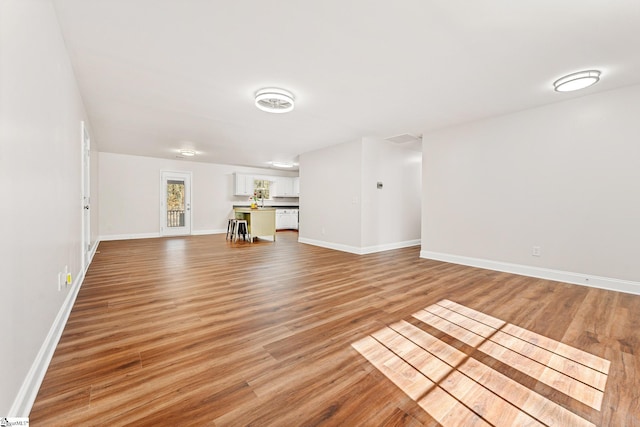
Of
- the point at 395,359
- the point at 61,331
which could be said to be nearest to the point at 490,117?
the point at 395,359

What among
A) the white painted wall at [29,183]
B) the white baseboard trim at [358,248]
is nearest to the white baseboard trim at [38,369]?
the white painted wall at [29,183]

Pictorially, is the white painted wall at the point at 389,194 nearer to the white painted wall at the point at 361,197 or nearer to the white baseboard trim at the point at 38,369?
the white painted wall at the point at 361,197

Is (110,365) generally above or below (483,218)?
below

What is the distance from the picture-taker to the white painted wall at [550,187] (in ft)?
10.5

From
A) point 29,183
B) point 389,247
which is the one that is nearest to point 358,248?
point 389,247

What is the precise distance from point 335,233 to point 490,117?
12.0 ft

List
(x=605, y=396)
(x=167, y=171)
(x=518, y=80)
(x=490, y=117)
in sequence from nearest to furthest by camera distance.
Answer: (x=605, y=396) < (x=518, y=80) < (x=490, y=117) < (x=167, y=171)

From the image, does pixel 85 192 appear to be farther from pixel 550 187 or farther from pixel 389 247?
pixel 550 187

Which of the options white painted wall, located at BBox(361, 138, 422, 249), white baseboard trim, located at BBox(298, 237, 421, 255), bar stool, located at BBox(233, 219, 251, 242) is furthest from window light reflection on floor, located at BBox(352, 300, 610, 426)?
bar stool, located at BBox(233, 219, 251, 242)

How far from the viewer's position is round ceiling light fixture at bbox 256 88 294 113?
10.6ft

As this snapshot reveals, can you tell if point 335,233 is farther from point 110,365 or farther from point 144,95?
point 110,365

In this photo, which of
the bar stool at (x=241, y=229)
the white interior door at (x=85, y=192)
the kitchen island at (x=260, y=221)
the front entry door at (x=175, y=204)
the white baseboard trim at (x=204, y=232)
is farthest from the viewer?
the white baseboard trim at (x=204, y=232)

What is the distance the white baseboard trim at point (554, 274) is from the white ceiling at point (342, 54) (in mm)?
2352

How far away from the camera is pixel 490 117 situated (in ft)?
13.9
